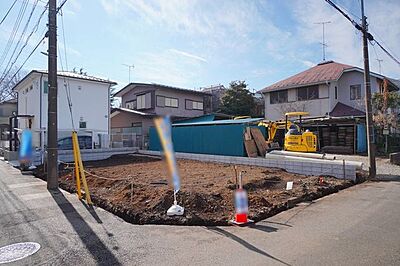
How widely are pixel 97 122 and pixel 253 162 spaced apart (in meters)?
12.7

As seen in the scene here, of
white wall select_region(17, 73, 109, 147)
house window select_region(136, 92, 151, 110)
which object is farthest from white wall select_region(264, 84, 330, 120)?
white wall select_region(17, 73, 109, 147)

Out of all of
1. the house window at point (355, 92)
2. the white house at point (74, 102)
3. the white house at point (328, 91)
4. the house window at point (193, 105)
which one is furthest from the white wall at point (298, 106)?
the white house at point (74, 102)

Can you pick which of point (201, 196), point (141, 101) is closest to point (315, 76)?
point (141, 101)

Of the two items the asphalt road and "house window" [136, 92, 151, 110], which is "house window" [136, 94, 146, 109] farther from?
the asphalt road

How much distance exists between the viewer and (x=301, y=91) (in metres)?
22.0

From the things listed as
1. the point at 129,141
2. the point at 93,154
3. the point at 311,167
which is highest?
the point at 129,141

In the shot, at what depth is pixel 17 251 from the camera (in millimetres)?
3979

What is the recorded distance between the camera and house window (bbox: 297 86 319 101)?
21125mm

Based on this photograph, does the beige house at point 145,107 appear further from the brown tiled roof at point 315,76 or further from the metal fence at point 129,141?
the brown tiled roof at point 315,76

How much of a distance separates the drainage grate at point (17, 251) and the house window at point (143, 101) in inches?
784

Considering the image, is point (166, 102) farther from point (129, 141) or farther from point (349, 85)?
point (349, 85)

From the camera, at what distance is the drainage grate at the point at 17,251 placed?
12.3 ft

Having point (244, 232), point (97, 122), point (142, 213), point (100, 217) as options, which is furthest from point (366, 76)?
point (97, 122)

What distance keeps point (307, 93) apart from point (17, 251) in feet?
69.2
